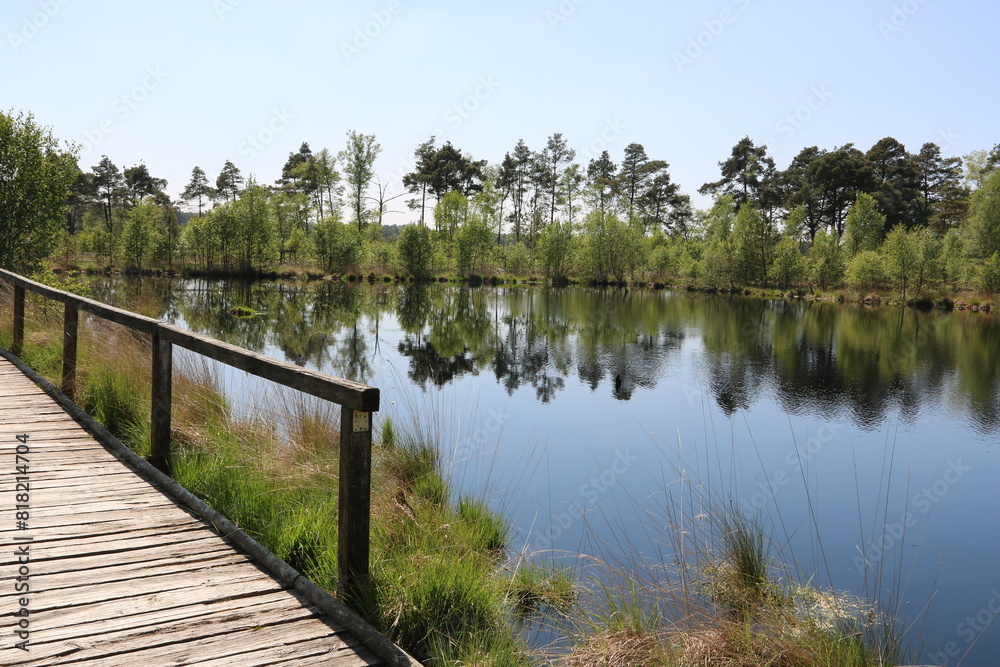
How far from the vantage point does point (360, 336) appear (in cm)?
1961

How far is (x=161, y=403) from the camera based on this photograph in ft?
14.7

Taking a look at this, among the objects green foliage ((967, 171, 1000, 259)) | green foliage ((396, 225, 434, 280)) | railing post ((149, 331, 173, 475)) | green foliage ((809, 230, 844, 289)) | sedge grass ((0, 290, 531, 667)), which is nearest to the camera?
sedge grass ((0, 290, 531, 667))

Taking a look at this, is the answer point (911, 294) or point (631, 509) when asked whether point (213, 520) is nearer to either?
point (631, 509)

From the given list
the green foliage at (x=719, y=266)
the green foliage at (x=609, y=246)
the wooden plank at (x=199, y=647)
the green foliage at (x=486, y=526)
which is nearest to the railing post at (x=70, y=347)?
the green foliage at (x=486, y=526)

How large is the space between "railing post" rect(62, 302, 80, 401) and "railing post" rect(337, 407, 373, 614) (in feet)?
15.0

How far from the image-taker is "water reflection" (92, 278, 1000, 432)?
14.2 m

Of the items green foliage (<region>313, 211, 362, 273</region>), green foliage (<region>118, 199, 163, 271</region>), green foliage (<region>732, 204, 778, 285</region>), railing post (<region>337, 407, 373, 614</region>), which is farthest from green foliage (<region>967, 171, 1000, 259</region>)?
green foliage (<region>118, 199, 163, 271</region>)

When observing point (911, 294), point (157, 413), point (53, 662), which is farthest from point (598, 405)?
point (911, 294)

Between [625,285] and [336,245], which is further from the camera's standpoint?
[625,285]

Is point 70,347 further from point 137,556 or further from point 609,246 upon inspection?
point 609,246

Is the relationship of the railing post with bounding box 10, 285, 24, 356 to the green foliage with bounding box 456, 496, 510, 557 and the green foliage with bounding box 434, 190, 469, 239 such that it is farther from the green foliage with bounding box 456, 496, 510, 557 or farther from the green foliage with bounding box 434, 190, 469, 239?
the green foliage with bounding box 434, 190, 469, 239

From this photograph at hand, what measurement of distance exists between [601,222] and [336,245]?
877 inches

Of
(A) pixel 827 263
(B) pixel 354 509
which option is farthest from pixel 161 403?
(A) pixel 827 263

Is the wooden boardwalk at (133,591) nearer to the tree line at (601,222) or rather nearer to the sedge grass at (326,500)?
the sedge grass at (326,500)
